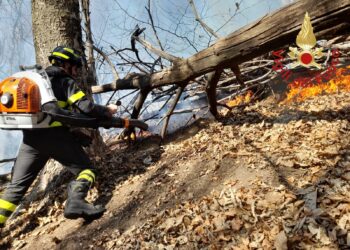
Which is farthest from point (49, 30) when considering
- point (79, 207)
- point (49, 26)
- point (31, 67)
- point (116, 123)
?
point (79, 207)

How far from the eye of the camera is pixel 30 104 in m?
3.21

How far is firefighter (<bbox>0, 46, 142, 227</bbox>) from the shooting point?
340 cm

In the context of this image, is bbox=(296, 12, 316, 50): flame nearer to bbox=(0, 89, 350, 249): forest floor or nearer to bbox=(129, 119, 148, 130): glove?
bbox=(0, 89, 350, 249): forest floor

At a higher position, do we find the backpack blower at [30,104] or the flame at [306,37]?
the backpack blower at [30,104]

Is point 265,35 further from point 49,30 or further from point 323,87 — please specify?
point 49,30

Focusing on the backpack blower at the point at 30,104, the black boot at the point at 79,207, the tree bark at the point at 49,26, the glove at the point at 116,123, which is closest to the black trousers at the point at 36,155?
the backpack blower at the point at 30,104

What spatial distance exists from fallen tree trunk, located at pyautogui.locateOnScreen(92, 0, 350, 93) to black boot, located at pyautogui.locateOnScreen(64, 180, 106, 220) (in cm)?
201

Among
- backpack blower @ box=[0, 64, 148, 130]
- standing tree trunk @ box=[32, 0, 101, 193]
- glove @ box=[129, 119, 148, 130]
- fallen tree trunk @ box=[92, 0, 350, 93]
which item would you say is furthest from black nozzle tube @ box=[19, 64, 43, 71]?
fallen tree trunk @ box=[92, 0, 350, 93]

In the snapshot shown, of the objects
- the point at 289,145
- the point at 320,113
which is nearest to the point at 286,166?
the point at 289,145

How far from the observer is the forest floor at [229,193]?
2.38 m

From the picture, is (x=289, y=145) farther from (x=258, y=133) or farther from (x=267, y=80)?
(x=267, y=80)

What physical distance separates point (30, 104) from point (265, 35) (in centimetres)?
261

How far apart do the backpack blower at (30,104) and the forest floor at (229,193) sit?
111 centimetres

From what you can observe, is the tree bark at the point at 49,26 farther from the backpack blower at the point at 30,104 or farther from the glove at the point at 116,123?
the glove at the point at 116,123
